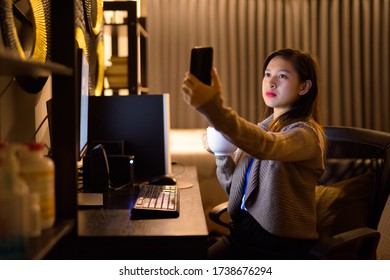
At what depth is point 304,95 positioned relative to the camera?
1.40 m

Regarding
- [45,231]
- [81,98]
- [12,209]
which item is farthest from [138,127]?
[12,209]

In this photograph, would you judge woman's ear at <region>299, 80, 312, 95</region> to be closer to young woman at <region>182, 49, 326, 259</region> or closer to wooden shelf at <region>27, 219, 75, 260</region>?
young woman at <region>182, 49, 326, 259</region>

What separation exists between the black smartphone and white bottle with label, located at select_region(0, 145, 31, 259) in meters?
0.46

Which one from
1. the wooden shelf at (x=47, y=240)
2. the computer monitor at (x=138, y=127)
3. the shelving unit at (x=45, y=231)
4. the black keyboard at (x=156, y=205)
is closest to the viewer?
the shelving unit at (x=45, y=231)

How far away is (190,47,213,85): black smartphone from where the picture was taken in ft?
3.38

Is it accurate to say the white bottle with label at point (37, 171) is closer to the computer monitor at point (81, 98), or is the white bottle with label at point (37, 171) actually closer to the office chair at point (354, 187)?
the computer monitor at point (81, 98)

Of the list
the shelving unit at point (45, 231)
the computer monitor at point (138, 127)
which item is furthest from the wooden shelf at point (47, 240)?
the computer monitor at point (138, 127)

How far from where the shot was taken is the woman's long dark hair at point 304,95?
Result: 1.38 m

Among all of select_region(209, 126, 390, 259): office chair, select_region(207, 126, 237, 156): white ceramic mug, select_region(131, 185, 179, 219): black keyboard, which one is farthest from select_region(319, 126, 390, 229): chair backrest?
select_region(131, 185, 179, 219): black keyboard

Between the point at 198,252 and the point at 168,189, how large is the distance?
0.47m

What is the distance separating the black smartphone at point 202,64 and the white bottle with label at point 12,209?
0.46m

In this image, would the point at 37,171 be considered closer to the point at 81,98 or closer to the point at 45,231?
the point at 45,231
